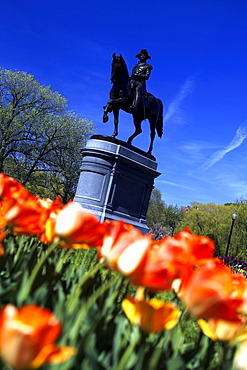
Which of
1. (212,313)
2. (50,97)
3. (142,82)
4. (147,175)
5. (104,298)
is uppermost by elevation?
(50,97)

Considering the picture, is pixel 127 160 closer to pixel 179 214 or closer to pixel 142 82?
pixel 142 82

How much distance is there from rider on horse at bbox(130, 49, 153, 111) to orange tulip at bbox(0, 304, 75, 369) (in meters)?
13.5

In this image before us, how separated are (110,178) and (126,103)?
291 cm

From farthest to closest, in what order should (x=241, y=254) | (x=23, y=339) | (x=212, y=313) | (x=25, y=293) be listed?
(x=241, y=254) → (x=25, y=293) → (x=212, y=313) → (x=23, y=339)

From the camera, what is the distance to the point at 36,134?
1160 inches

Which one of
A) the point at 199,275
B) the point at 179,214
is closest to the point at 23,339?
the point at 199,275

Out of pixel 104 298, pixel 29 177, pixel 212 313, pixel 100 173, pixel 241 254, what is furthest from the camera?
pixel 29 177

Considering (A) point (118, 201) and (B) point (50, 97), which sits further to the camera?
(B) point (50, 97)

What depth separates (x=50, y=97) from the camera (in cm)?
3005

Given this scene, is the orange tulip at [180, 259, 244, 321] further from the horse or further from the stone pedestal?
the horse

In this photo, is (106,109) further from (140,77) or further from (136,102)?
(140,77)

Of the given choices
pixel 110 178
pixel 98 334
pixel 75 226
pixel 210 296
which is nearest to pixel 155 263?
pixel 210 296

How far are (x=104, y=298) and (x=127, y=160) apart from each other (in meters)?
12.4

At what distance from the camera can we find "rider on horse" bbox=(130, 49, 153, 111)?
13.9 m
